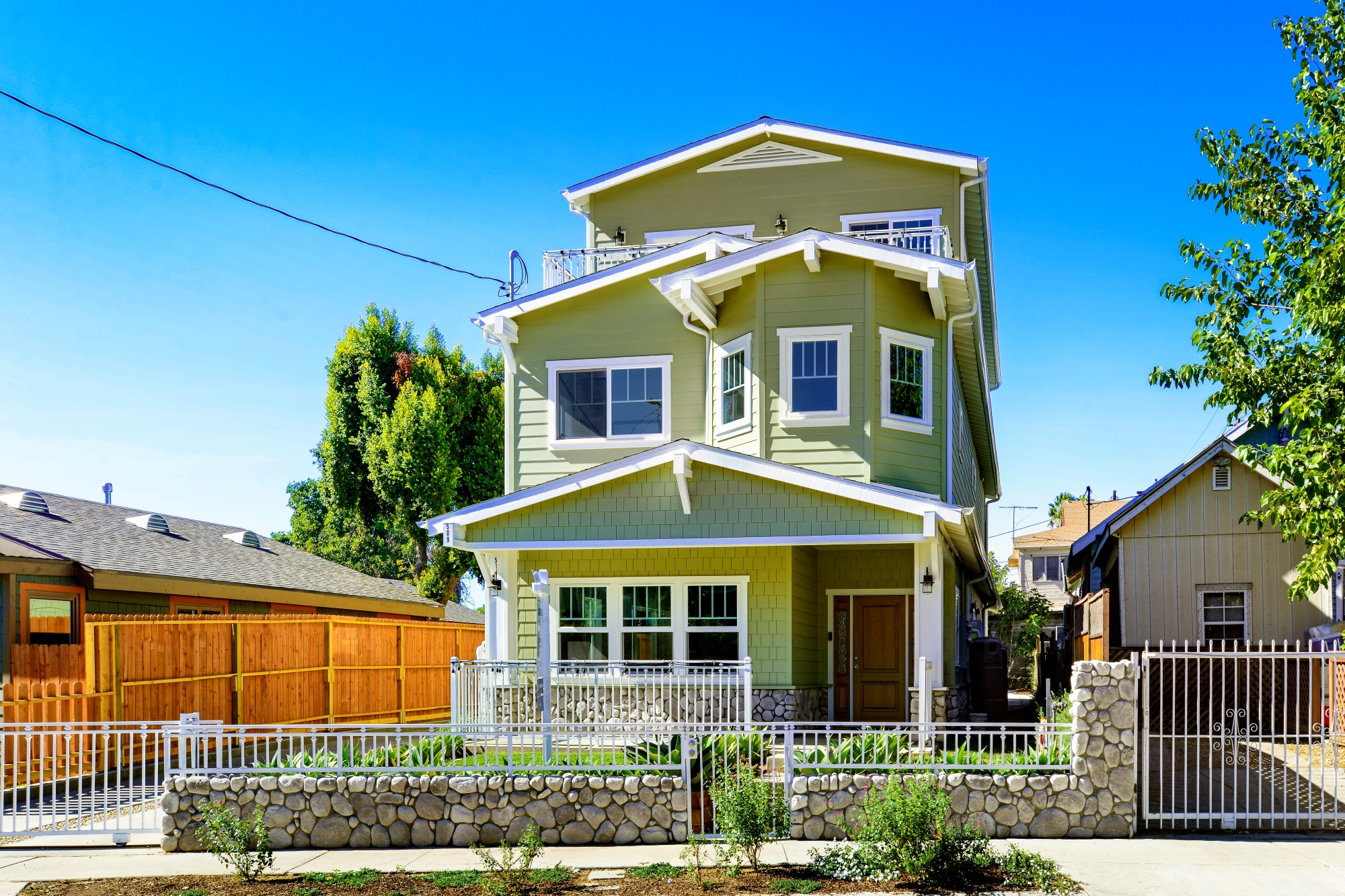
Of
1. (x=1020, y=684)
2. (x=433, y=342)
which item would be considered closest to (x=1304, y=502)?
(x=1020, y=684)

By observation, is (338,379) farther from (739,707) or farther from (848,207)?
(739,707)

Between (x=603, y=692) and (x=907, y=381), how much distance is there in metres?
6.42

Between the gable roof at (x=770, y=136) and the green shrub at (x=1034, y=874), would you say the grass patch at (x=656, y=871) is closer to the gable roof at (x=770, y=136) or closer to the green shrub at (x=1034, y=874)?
the green shrub at (x=1034, y=874)

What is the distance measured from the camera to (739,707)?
1597 centimetres

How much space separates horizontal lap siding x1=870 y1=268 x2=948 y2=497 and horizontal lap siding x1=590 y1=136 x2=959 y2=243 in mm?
3060

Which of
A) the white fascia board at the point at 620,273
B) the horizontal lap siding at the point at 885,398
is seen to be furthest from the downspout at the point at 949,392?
the white fascia board at the point at 620,273

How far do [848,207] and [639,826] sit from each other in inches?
518

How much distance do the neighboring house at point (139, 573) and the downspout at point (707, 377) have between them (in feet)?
31.1

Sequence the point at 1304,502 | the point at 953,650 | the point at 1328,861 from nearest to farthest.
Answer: the point at 1328,861 < the point at 1304,502 < the point at 953,650

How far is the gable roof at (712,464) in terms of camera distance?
14.9 meters

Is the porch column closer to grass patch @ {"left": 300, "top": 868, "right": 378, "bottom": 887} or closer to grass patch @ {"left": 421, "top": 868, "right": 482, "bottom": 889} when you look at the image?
grass patch @ {"left": 421, "top": 868, "right": 482, "bottom": 889}

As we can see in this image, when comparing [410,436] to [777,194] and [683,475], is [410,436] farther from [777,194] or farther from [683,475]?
[683,475]

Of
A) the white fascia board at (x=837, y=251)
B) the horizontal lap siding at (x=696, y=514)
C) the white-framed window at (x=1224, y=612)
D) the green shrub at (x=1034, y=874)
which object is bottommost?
the green shrub at (x=1034, y=874)

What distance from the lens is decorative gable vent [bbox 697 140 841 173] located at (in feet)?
68.6
